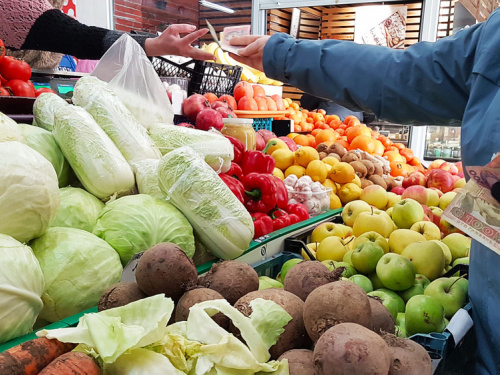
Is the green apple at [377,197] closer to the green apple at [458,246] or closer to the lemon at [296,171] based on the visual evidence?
the lemon at [296,171]

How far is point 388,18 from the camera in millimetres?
6902

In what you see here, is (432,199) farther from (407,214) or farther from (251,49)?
(251,49)

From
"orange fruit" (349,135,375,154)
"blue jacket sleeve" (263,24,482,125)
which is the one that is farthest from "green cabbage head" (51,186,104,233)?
"orange fruit" (349,135,375,154)

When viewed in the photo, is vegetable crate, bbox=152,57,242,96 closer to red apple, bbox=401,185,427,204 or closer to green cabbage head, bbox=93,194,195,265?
red apple, bbox=401,185,427,204

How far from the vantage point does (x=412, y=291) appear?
66.5 inches

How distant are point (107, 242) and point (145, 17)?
9.57 metres

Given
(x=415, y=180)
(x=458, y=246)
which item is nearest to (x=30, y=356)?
(x=458, y=246)

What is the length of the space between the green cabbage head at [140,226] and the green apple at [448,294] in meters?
0.98

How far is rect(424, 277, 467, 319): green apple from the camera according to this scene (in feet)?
5.01

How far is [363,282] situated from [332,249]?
1.39 ft

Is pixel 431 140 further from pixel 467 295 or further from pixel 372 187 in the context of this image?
pixel 467 295

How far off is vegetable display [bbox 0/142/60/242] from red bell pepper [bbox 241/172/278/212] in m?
1.25

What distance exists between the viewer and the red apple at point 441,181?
3570 millimetres

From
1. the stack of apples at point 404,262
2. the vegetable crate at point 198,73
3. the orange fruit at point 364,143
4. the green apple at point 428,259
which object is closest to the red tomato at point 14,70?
the vegetable crate at point 198,73
